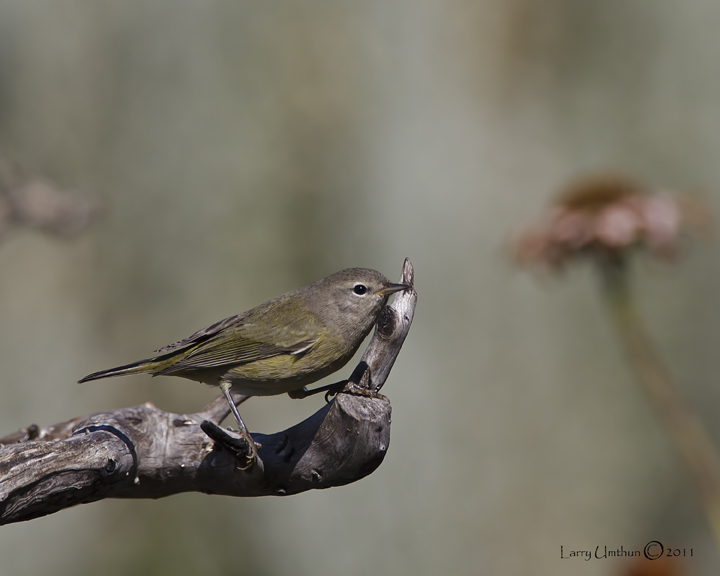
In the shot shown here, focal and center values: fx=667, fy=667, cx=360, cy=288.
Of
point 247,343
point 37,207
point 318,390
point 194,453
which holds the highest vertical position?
point 37,207

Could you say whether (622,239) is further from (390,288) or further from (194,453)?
(194,453)

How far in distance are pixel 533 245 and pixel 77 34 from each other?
560 cm

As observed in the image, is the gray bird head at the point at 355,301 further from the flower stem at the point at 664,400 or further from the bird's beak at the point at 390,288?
the flower stem at the point at 664,400

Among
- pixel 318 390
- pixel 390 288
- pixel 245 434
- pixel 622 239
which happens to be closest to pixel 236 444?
pixel 245 434

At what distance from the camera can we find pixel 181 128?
7.57 m

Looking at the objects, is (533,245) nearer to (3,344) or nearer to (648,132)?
(648,132)

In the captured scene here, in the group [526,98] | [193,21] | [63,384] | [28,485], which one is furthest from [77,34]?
[28,485]

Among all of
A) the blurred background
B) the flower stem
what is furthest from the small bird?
the blurred background

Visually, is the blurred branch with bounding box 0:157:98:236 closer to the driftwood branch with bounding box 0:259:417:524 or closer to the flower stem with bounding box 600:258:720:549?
the driftwood branch with bounding box 0:259:417:524

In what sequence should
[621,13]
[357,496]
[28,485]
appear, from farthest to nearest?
[621,13]
[357,496]
[28,485]

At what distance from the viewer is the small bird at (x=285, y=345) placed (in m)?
3.71

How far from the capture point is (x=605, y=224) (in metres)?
4.84

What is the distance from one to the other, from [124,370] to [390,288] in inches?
60.3

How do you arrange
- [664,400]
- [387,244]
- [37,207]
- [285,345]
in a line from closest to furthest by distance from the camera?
[285,345], [664,400], [37,207], [387,244]
